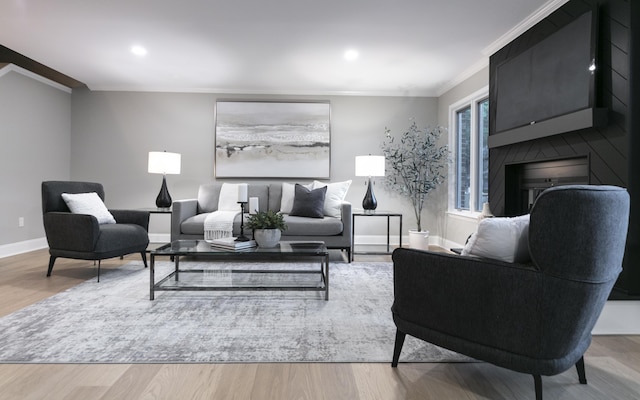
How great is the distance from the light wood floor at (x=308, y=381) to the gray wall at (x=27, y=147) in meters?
3.65

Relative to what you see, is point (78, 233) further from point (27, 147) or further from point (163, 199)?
point (27, 147)

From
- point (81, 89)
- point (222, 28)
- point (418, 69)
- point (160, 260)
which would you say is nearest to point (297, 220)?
point (160, 260)

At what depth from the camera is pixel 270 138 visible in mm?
5367

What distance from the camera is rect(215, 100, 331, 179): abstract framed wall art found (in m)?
5.36

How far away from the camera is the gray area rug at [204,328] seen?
70.9 inches

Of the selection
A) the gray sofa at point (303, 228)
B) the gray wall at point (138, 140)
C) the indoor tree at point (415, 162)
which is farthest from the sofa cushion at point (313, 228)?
the gray wall at point (138, 140)

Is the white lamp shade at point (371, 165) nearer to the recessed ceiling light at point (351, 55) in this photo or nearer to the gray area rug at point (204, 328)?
the recessed ceiling light at point (351, 55)

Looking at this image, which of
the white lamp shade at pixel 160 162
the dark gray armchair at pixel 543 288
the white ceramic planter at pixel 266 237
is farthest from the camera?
the white lamp shade at pixel 160 162

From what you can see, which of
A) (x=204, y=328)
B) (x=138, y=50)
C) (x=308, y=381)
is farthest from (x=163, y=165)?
(x=308, y=381)

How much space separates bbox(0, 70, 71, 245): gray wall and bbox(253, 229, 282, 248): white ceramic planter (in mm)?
3555

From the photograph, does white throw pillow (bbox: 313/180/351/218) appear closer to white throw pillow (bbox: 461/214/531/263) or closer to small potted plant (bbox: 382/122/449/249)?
small potted plant (bbox: 382/122/449/249)

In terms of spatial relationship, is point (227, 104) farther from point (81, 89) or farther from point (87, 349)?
point (87, 349)

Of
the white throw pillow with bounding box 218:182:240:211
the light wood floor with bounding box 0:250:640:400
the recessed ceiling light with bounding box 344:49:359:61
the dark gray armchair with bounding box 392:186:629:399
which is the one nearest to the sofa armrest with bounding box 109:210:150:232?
the white throw pillow with bounding box 218:182:240:211

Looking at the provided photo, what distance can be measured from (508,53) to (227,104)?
371 centimetres
